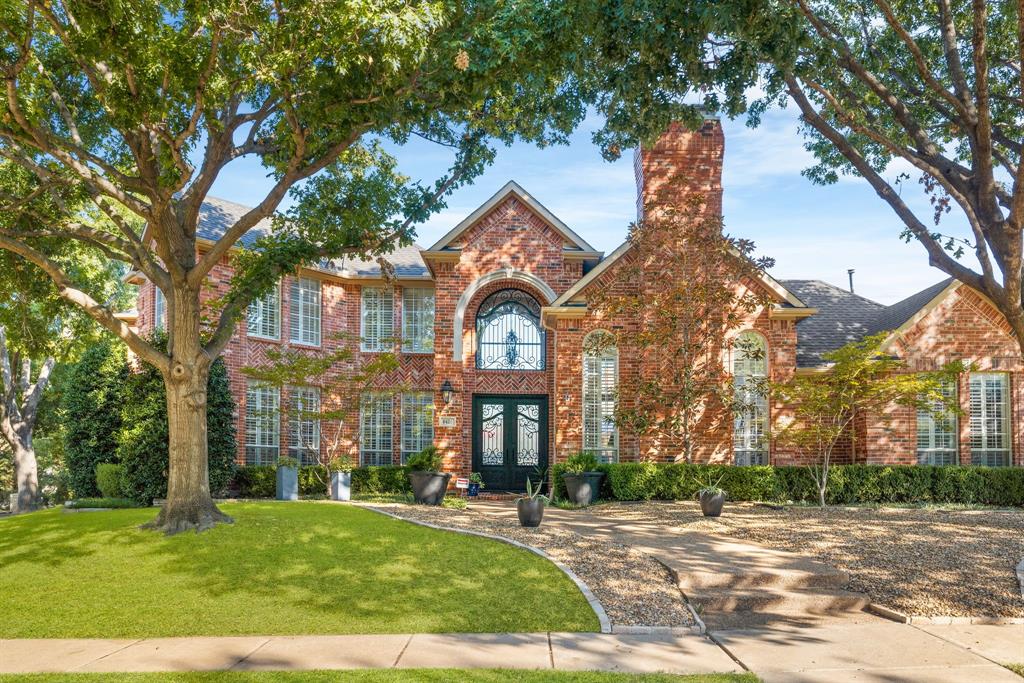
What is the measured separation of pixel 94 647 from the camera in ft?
24.3

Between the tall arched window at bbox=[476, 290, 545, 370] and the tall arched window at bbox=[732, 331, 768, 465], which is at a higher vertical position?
the tall arched window at bbox=[476, 290, 545, 370]

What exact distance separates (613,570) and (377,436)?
43.7ft

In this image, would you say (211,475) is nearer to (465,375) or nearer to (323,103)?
(465,375)

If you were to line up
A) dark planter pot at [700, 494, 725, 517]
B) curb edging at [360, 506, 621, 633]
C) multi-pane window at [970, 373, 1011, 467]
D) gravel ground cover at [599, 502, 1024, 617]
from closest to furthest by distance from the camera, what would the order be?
curb edging at [360, 506, 621, 633]
gravel ground cover at [599, 502, 1024, 617]
dark planter pot at [700, 494, 725, 517]
multi-pane window at [970, 373, 1011, 467]

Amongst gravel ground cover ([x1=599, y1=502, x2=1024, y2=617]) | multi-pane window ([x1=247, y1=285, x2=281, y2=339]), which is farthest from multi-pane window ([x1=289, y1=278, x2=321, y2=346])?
gravel ground cover ([x1=599, y1=502, x2=1024, y2=617])

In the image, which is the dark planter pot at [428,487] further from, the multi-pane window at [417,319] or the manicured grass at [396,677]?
the manicured grass at [396,677]

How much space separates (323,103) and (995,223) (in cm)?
862

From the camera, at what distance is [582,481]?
54.0 ft

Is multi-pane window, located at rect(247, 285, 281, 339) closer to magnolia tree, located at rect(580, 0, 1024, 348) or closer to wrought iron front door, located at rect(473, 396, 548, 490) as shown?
wrought iron front door, located at rect(473, 396, 548, 490)

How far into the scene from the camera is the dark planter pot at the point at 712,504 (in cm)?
1377

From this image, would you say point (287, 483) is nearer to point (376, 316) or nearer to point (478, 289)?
point (376, 316)

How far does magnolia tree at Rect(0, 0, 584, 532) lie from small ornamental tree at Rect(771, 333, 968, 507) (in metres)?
7.70

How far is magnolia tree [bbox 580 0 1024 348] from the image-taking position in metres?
8.09

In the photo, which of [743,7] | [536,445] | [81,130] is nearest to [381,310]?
[536,445]
